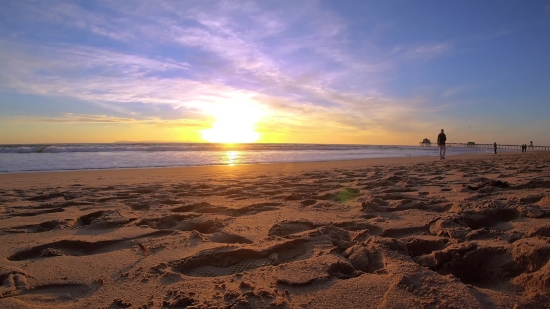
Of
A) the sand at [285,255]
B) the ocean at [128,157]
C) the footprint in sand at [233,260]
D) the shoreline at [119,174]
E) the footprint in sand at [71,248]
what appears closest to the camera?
the sand at [285,255]

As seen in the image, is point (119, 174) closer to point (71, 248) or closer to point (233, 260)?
point (71, 248)

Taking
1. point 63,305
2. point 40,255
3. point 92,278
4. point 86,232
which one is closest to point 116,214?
point 86,232

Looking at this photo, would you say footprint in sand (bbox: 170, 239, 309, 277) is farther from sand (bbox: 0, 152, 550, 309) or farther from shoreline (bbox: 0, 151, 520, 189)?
shoreline (bbox: 0, 151, 520, 189)

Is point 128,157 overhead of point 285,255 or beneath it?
overhead

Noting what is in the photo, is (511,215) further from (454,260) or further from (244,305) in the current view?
(244,305)

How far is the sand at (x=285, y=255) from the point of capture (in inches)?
67.5

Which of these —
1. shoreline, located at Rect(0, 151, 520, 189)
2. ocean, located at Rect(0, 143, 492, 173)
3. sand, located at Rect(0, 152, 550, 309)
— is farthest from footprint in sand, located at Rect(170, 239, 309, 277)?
ocean, located at Rect(0, 143, 492, 173)

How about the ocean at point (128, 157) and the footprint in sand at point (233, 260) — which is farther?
the ocean at point (128, 157)

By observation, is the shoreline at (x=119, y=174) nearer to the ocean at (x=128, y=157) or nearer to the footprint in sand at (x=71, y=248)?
the ocean at (x=128, y=157)

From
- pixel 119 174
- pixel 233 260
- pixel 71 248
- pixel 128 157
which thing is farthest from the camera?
pixel 128 157

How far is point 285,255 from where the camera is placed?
239cm

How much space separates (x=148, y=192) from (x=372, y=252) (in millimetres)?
4648

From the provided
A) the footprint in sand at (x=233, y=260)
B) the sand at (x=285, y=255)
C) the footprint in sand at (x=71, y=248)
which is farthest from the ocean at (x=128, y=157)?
the footprint in sand at (x=233, y=260)

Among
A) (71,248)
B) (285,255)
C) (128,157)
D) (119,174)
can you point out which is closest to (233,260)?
(285,255)
